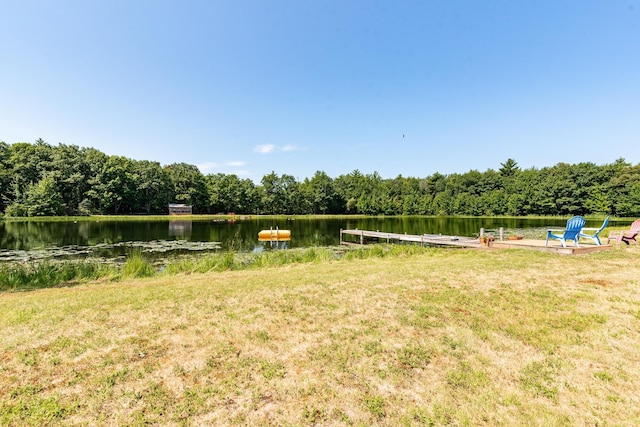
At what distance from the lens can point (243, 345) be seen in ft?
11.2

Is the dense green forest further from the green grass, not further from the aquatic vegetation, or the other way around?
the green grass

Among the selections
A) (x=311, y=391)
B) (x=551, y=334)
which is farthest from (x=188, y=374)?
(x=551, y=334)

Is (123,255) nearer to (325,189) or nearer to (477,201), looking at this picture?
(325,189)

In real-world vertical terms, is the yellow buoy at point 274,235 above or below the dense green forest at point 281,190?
below

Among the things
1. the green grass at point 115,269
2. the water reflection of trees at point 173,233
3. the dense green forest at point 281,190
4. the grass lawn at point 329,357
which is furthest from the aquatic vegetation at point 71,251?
the dense green forest at point 281,190

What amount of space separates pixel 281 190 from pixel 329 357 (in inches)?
2674

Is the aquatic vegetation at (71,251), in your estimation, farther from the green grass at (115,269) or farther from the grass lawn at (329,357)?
the grass lawn at (329,357)

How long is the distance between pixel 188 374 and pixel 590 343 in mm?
4243

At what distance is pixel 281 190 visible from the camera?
70125 mm

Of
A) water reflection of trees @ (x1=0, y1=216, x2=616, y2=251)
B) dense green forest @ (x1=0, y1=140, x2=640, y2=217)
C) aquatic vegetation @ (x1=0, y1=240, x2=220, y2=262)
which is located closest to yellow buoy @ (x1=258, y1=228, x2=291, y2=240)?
water reflection of trees @ (x1=0, y1=216, x2=616, y2=251)

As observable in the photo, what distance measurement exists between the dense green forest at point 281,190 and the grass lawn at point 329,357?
58274 millimetres

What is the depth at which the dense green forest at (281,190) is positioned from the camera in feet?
167

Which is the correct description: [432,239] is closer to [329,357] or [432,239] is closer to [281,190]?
[329,357]

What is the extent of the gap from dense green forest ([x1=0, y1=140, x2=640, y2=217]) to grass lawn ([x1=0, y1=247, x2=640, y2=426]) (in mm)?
58274
